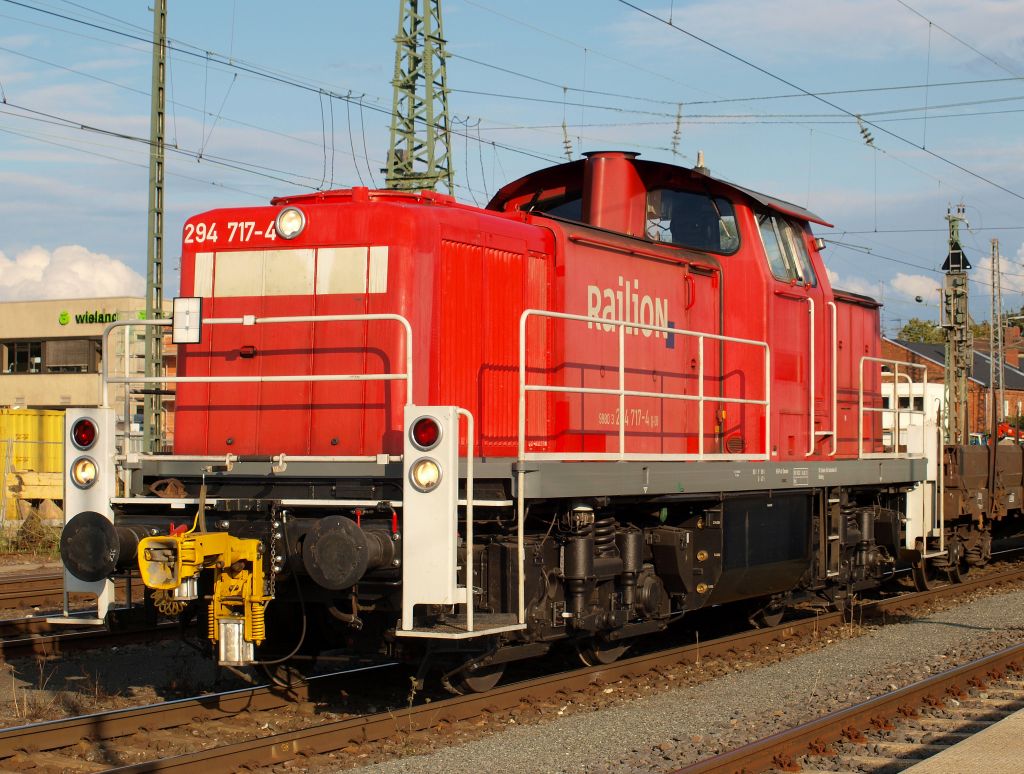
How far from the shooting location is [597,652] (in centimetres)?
862

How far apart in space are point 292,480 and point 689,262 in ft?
12.7

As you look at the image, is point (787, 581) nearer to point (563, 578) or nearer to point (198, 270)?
point (563, 578)

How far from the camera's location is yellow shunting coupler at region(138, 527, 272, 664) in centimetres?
660

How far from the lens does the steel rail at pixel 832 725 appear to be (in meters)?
6.13

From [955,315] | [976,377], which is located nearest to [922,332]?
[976,377]

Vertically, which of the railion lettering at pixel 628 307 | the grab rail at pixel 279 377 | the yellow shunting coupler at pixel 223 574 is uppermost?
the railion lettering at pixel 628 307

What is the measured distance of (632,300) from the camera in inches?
353

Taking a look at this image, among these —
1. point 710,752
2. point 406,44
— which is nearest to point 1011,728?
point 710,752

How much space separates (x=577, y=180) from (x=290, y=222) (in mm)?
2955

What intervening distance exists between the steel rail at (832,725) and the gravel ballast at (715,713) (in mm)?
328

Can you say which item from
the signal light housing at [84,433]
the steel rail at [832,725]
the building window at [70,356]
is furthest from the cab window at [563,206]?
the building window at [70,356]

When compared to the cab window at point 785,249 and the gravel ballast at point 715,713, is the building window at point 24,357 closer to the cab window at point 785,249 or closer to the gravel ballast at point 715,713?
the cab window at point 785,249

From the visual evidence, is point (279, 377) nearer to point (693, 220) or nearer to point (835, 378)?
point (693, 220)

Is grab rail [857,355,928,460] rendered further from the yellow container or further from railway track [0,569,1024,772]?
the yellow container
